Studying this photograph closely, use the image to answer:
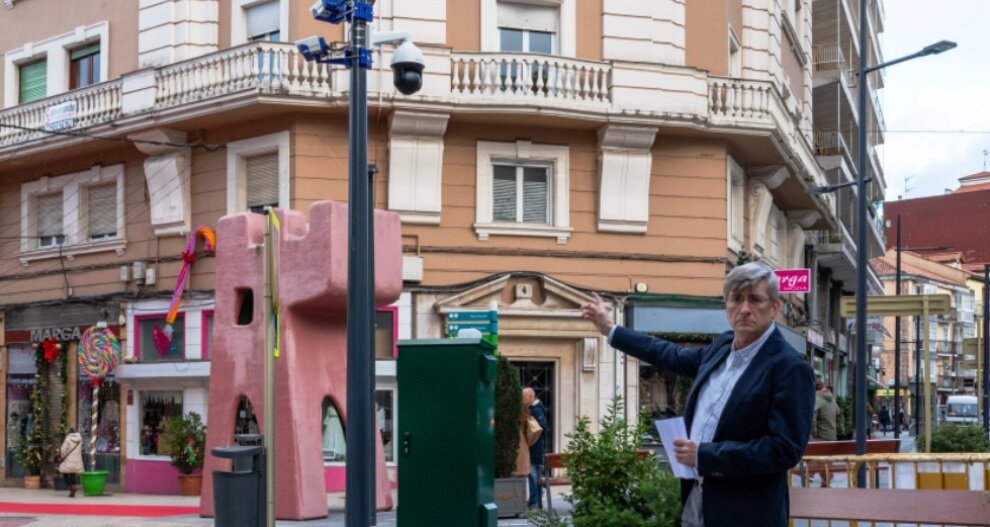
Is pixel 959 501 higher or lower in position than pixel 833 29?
lower

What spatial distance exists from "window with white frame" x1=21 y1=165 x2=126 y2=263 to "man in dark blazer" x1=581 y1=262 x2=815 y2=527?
2289 centimetres

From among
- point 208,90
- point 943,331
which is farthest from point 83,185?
point 943,331

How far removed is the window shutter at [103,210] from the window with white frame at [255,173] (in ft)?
11.5

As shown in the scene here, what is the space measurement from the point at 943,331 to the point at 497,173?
11436cm

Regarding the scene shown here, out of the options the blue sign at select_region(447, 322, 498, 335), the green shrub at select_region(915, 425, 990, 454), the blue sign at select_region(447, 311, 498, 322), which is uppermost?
the blue sign at select_region(447, 311, 498, 322)

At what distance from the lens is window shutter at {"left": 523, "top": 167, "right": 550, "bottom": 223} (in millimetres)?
25594

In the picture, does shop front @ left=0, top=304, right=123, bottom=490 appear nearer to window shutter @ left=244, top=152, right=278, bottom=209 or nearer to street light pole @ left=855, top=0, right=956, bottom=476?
window shutter @ left=244, top=152, right=278, bottom=209

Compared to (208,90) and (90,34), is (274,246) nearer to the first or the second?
(208,90)

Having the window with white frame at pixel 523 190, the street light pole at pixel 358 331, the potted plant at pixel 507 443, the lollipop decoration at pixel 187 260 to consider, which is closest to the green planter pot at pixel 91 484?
the lollipop decoration at pixel 187 260

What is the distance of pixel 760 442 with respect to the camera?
518 centimetres

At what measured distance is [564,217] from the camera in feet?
83.5

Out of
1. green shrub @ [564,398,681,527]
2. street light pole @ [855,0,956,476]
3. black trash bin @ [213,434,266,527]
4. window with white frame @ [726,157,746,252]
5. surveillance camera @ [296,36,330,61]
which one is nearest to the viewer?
green shrub @ [564,398,681,527]

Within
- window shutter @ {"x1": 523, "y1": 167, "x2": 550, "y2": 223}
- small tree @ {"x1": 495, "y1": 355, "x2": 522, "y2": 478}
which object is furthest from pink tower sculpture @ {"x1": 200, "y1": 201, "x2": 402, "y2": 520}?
window shutter @ {"x1": 523, "y1": 167, "x2": 550, "y2": 223}

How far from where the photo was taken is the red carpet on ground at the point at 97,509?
801 inches
